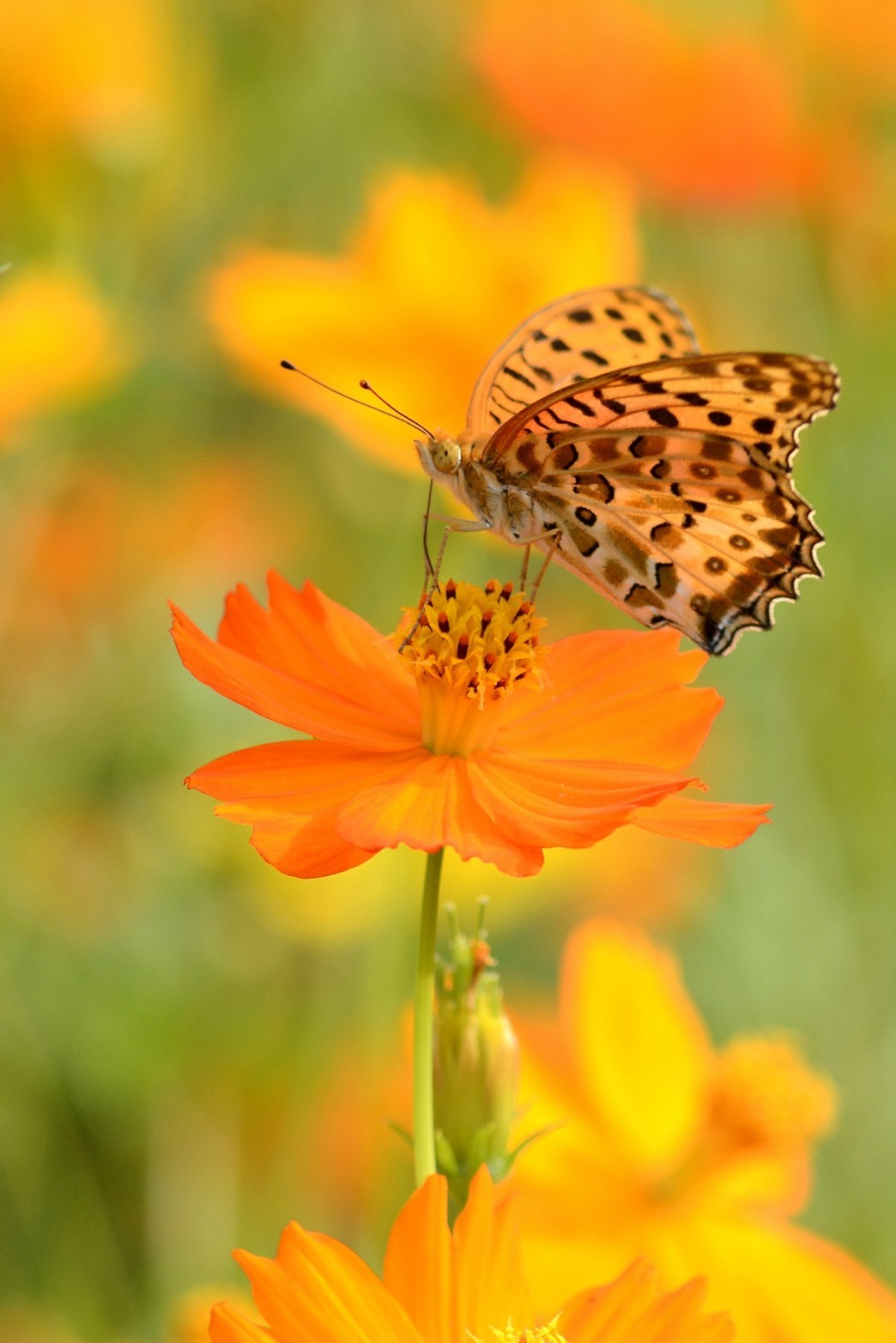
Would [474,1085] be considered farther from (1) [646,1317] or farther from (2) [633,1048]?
(2) [633,1048]

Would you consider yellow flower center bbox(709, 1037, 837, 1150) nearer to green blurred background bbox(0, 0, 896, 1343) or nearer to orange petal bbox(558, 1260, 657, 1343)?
green blurred background bbox(0, 0, 896, 1343)

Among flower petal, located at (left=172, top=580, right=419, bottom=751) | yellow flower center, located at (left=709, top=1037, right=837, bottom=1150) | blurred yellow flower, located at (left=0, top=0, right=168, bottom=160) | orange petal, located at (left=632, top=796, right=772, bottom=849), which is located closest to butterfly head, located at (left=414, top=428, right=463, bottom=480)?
flower petal, located at (left=172, top=580, right=419, bottom=751)

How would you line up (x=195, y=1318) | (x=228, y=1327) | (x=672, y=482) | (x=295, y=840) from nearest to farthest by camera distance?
(x=228, y=1327) → (x=295, y=840) → (x=195, y=1318) → (x=672, y=482)

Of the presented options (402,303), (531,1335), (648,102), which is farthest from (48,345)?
(531,1335)

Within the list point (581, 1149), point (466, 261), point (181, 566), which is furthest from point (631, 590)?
point (181, 566)

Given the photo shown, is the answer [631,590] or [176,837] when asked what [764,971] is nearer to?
[176,837]

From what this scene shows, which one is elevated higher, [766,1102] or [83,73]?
[83,73]
